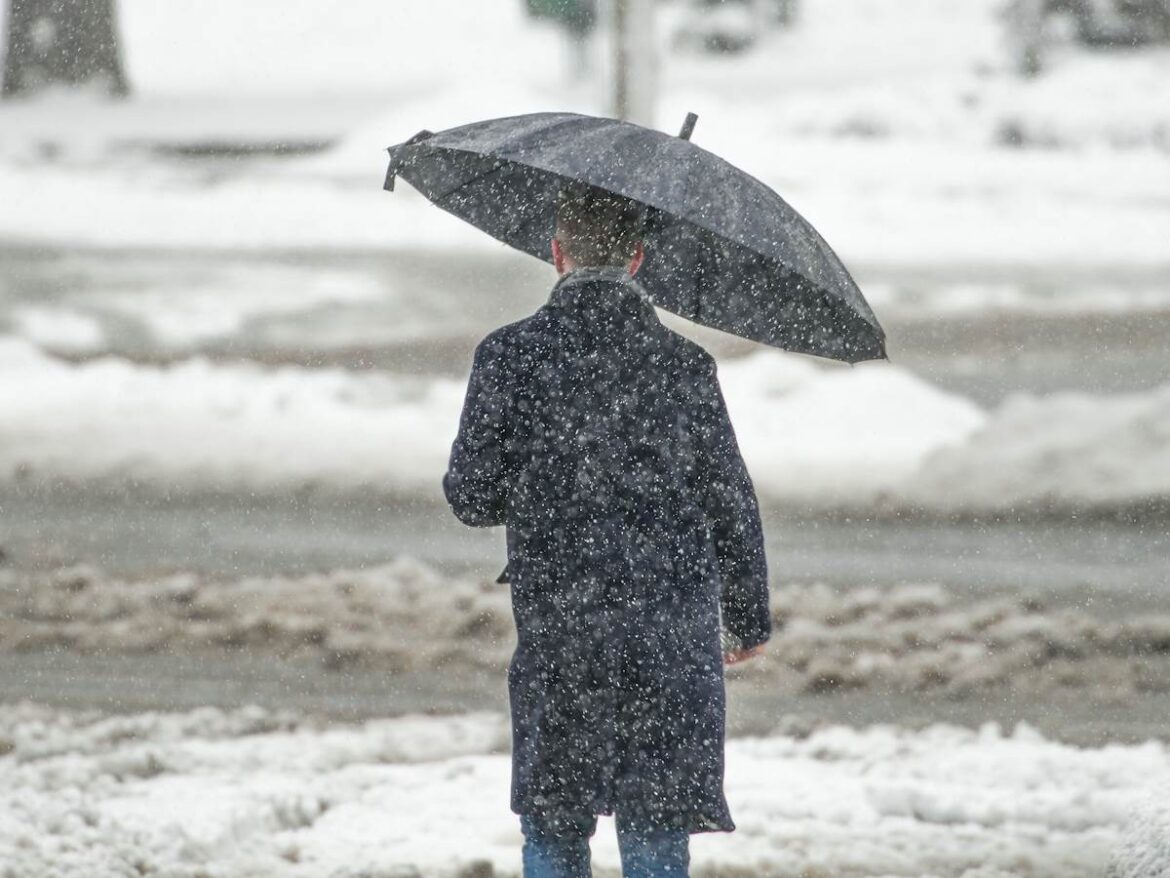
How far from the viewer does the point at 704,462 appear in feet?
7.93

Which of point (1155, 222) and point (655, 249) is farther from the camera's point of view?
point (1155, 222)

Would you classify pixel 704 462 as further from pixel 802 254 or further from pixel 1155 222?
pixel 1155 222

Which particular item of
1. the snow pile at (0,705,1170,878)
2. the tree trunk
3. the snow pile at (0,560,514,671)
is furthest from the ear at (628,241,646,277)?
the tree trunk

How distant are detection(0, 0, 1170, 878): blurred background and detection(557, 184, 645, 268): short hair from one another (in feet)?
8.88

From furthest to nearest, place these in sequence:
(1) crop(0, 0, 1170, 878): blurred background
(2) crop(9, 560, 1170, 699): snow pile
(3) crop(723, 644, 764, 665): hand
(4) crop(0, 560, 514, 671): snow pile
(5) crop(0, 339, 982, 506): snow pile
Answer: (5) crop(0, 339, 982, 506): snow pile, (1) crop(0, 0, 1170, 878): blurred background, (4) crop(0, 560, 514, 671): snow pile, (2) crop(9, 560, 1170, 699): snow pile, (3) crop(723, 644, 764, 665): hand

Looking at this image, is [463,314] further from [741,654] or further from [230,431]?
[741,654]

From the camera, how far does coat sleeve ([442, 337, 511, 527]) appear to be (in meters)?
2.36

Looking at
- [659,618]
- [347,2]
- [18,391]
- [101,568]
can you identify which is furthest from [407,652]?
[659,618]

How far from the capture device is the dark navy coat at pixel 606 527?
238 centimetres

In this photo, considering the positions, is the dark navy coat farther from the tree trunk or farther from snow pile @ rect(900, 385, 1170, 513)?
the tree trunk

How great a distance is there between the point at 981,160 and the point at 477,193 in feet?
9.90

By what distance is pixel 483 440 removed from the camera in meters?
2.37

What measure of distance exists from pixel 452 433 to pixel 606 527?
9.90 ft

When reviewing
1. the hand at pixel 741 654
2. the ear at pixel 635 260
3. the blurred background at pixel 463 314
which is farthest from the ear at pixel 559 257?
the blurred background at pixel 463 314
